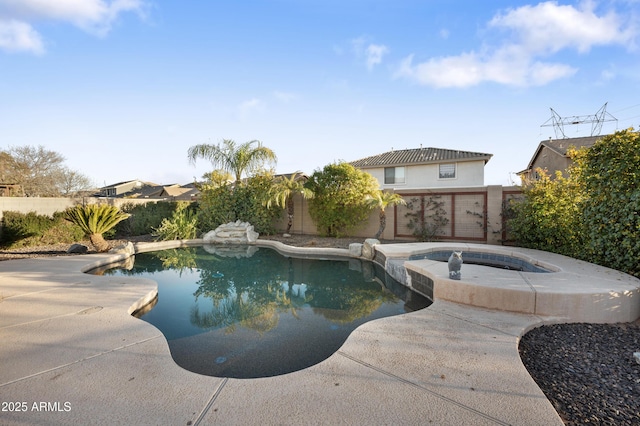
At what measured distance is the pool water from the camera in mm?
3342

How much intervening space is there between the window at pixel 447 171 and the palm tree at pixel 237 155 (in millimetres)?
11773

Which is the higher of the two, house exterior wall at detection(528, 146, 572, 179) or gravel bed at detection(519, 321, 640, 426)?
house exterior wall at detection(528, 146, 572, 179)

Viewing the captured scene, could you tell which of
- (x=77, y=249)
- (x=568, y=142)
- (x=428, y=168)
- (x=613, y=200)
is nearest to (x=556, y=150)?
(x=568, y=142)

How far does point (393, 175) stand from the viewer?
21.2 m

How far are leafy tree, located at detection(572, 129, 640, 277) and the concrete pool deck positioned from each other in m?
1.18

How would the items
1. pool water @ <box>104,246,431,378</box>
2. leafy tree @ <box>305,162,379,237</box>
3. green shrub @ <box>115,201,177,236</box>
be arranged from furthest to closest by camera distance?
green shrub @ <box>115,201,177,236</box>
leafy tree @ <box>305,162,379,237</box>
pool water @ <box>104,246,431,378</box>

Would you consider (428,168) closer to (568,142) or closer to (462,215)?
(568,142)

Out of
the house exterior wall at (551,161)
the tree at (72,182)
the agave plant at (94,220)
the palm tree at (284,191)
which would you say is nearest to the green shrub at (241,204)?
the palm tree at (284,191)

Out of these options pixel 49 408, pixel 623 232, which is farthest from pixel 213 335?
pixel 623 232

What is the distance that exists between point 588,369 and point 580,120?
77.1ft

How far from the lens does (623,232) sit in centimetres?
471

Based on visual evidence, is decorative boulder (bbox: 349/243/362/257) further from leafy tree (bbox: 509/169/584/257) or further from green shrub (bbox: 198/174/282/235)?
green shrub (bbox: 198/174/282/235)

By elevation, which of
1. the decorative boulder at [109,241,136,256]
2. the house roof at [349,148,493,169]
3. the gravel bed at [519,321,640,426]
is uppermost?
the house roof at [349,148,493,169]

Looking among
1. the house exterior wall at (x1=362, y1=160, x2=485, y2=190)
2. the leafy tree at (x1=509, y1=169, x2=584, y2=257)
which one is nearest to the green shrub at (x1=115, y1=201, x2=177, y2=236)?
the house exterior wall at (x1=362, y1=160, x2=485, y2=190)
